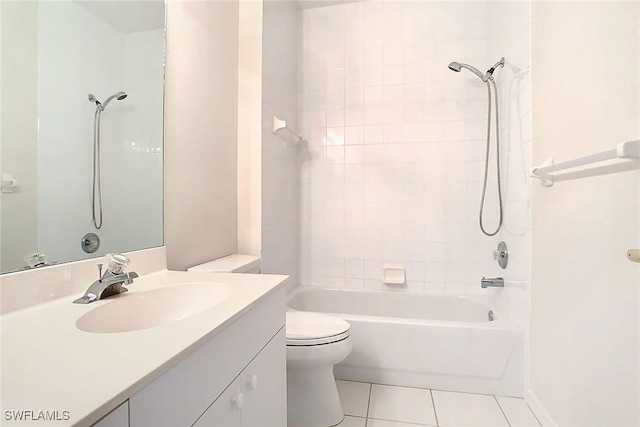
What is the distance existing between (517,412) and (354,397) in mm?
797

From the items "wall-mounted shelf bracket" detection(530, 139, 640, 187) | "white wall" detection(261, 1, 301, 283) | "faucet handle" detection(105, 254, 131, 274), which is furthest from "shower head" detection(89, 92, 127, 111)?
"wall-mounted shelf bracket" detection(530, 139, 640, 187)

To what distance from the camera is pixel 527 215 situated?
63.7 inches

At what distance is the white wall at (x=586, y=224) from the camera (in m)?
0.97

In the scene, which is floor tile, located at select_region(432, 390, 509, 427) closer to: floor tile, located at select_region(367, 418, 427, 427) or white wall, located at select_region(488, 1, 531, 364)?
floor tile, located at select_region(367, 418, 427, 427)

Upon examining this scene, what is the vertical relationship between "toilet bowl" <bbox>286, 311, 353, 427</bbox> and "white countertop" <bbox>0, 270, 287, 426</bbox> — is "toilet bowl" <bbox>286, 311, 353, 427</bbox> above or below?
below

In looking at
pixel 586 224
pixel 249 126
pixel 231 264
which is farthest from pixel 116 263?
pixel 586 224

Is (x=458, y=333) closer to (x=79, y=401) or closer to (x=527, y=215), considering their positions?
(x=527, y=215)

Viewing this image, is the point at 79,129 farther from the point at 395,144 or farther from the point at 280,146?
the point at 395,144

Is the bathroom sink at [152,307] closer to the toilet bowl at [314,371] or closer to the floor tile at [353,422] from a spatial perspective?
the toilet bowl at [314,371]

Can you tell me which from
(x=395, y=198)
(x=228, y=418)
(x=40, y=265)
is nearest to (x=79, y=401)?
(x=228, y=418)

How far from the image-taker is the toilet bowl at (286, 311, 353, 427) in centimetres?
138

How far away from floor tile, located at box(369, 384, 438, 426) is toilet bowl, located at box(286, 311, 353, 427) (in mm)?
215

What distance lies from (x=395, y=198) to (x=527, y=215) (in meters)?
0.91

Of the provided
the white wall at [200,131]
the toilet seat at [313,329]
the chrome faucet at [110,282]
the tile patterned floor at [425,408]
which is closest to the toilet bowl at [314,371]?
the toilet seat at [313,329]
